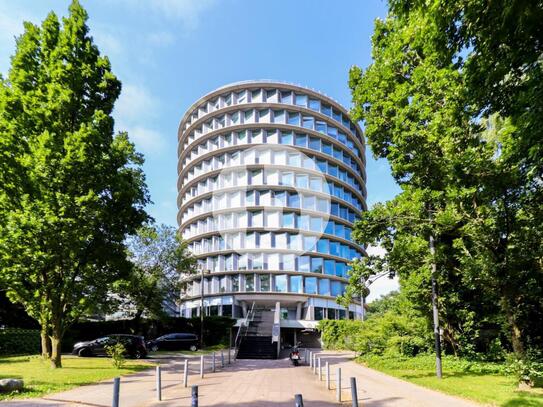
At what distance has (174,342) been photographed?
31.2 meters

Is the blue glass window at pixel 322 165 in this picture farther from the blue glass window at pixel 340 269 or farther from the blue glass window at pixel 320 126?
the blue glass window at pixel 340 269

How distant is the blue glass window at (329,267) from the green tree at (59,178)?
3415 cm

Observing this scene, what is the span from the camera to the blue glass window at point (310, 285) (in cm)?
4688

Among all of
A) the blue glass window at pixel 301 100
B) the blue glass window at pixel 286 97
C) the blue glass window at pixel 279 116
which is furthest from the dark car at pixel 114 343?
the blue glass window at pixel 301 100

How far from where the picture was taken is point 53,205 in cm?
1473

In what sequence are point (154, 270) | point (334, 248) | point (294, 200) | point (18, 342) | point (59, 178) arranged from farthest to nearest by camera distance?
point (334, 248) → point (294, 200) → point (154, 270) → point (18, 342) → point (59, 178)

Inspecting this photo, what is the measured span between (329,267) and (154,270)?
78.4 feet

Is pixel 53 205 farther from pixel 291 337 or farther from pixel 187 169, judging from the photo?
pixel 187 169

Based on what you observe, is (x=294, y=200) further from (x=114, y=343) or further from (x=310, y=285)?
(x=114, y=343)

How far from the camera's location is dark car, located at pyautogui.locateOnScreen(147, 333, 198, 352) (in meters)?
30.8

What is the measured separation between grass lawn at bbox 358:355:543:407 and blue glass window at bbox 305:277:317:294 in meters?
27.7

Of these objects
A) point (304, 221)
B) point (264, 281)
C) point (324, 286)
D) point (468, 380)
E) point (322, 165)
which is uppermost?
point (322, 165)

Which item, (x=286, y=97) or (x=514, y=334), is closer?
(x=514, y=334)

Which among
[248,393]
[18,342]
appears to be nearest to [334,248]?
[18,342]
